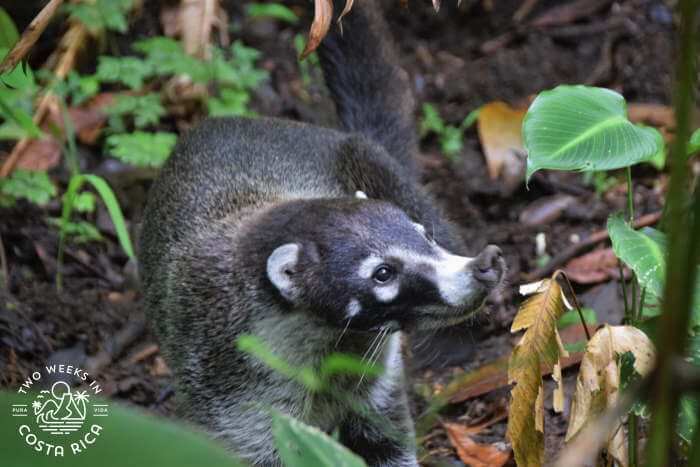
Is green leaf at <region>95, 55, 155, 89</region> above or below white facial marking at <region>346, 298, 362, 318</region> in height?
above

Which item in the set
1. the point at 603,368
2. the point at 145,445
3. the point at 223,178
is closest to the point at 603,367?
the point at 603,368

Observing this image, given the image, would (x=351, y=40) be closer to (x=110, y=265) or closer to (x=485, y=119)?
(x=485, y=119)

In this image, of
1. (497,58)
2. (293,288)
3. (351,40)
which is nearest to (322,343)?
(293,288)

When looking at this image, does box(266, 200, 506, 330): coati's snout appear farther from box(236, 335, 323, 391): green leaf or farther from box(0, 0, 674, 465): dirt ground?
box(0, 0, 674, 465): dirt ground

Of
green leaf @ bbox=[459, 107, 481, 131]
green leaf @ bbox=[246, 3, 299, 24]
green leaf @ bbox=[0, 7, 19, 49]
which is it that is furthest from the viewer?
green leaf @ bbox=[246, 3, 299, 24]

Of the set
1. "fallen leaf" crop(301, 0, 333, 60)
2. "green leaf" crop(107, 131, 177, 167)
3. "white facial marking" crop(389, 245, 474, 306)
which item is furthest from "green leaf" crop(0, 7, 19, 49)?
"white facial marking" crop(389, 245, 474, 306)

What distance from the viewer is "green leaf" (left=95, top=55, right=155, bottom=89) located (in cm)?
627

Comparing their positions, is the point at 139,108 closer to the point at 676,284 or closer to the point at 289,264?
the point at 289,264

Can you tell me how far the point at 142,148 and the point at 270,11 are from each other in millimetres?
1728

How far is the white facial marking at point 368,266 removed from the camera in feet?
12.5

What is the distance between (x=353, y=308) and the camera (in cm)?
385

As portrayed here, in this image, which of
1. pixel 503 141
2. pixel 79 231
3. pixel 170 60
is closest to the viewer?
pixel 79 231

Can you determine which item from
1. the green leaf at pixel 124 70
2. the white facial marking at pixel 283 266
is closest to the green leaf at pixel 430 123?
the green leaf at pixel 124 70

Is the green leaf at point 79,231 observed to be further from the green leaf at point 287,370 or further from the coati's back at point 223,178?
the green leaf at point 287,370
